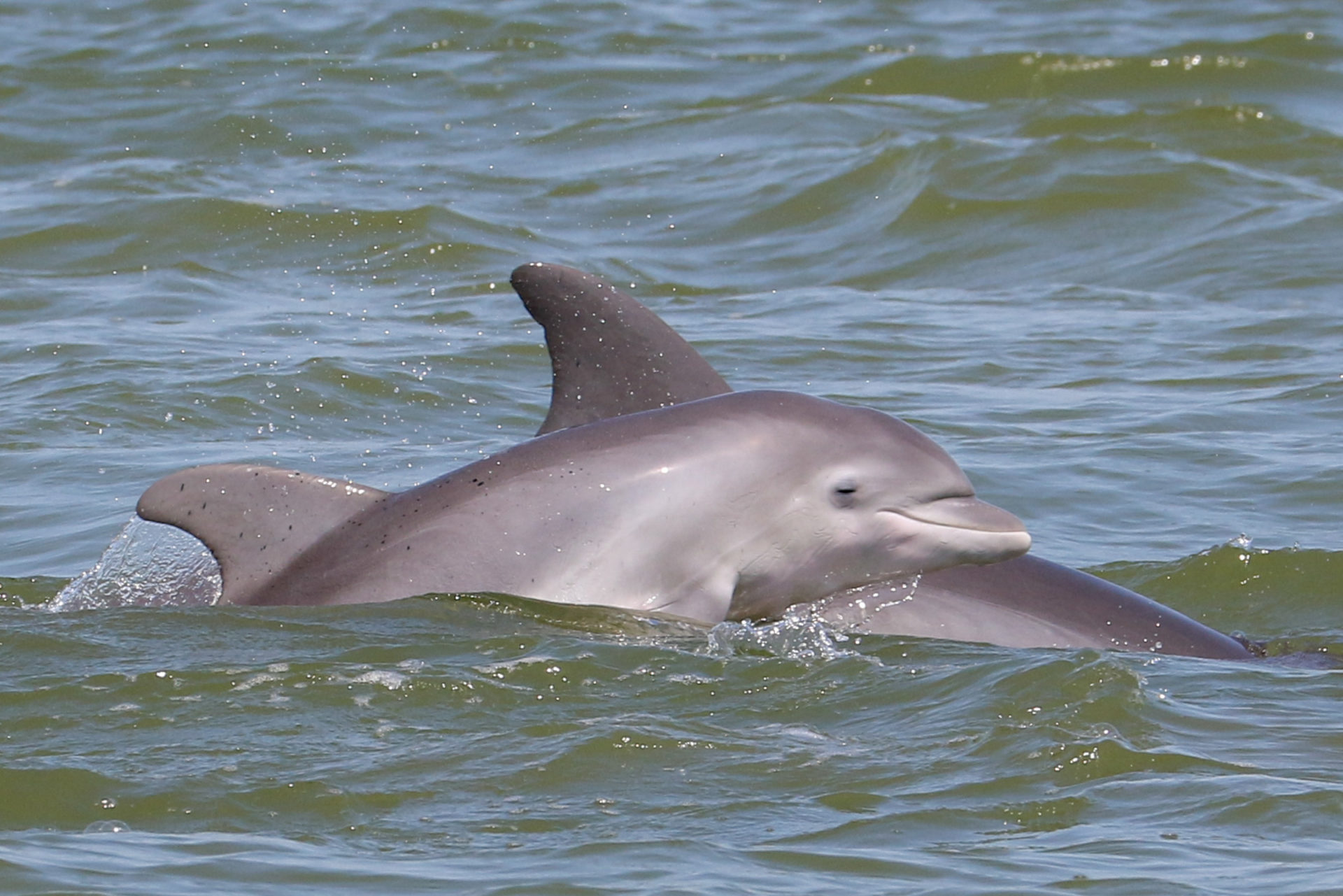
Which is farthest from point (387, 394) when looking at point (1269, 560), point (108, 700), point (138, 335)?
point (108, 700)

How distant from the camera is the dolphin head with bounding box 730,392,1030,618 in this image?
8.10 meters

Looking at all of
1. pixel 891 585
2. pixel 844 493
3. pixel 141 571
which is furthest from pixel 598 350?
pixel 141 571

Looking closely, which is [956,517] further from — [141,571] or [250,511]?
[141,571]

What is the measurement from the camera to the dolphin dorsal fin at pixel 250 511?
26.0 feet

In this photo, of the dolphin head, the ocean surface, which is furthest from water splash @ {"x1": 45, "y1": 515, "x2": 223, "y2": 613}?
the dolphin head

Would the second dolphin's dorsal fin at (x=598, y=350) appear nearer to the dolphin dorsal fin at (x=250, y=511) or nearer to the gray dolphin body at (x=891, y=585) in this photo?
the gray dolphin body at (x=891, y=585)

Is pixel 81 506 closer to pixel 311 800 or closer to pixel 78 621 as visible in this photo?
pixel 78 621

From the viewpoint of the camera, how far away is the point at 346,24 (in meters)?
28.3

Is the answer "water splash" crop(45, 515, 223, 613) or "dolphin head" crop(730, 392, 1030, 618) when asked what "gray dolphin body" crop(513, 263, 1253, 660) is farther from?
"water splash" crop(45, 515, 223, 613)

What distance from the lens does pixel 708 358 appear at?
15227 millimetres

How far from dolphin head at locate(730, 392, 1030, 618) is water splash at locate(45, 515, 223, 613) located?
2.13 m

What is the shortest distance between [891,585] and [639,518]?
3.72 ft

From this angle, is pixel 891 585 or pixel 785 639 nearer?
pixel 785 639

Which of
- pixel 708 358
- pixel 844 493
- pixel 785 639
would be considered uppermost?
pixel 844 493
